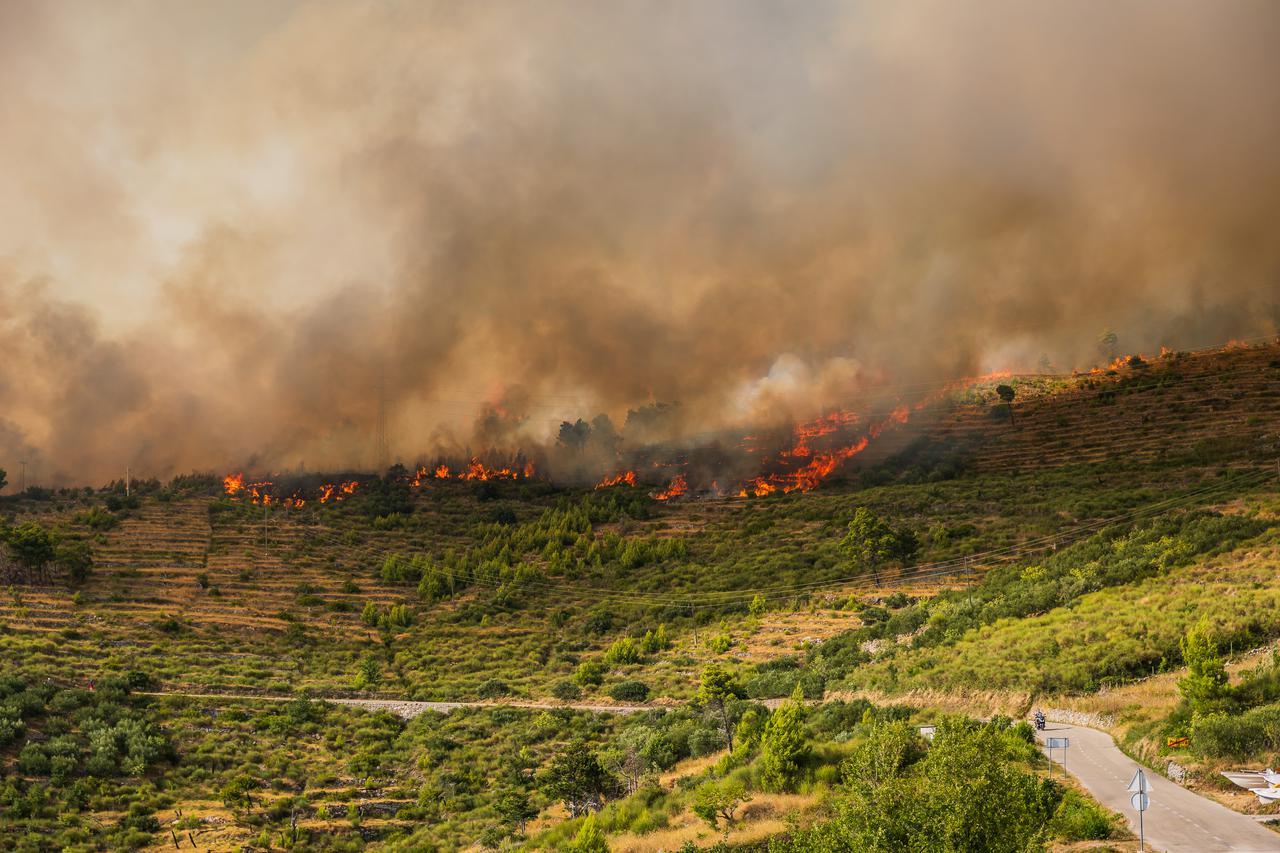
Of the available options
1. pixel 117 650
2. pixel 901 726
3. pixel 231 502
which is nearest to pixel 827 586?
pixel 901 726

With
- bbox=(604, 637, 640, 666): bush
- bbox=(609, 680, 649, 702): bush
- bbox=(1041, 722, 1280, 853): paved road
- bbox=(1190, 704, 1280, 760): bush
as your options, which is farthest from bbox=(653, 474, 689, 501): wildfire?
bbox=(1190, 704, 1280, 760): bush

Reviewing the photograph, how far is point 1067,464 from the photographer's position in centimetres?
14488

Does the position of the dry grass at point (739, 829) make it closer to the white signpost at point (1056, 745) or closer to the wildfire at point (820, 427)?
the white signpost at point (1056, 745)

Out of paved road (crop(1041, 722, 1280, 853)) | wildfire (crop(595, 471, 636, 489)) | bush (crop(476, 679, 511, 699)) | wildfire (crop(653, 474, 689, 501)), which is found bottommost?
paved road (crop(1041, 722, 1280, 853))

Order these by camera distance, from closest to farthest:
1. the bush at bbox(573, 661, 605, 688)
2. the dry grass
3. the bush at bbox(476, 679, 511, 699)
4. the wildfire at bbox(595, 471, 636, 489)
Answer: the dry grass → the bush at bbox(476, 679, 511, 699) → the bush at bbox(573, 661, 605, 688) → the wildfire at bbox(595, 471, 636, 489)

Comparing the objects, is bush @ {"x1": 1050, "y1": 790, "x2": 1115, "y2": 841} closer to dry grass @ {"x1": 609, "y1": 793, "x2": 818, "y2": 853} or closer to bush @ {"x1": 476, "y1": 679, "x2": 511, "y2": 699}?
dry grass @ {"x1": 609, "y1": 793, "x2": 818, "y2": 853}

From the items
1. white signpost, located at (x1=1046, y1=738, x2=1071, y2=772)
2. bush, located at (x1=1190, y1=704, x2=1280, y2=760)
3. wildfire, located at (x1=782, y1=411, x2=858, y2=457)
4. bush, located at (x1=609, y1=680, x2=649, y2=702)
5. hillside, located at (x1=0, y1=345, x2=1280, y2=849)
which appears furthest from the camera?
wildfire, located at (x1=782, y1=411, x2=858, y2=457)

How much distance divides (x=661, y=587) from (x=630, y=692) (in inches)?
1544

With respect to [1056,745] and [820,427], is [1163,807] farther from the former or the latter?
[820,427]

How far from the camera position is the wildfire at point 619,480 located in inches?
7136

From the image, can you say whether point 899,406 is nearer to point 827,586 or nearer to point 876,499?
point 876,499

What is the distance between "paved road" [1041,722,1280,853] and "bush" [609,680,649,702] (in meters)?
46.2

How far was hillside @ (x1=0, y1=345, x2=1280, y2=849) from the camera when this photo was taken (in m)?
66.9

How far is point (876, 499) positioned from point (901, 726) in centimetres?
10354
